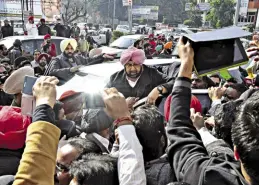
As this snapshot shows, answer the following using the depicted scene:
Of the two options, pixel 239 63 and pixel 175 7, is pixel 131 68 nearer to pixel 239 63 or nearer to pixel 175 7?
pixel 239 63

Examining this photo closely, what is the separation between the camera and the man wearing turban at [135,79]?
408 cm

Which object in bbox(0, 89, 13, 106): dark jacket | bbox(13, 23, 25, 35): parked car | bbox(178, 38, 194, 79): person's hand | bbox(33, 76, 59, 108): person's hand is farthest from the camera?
bbox(13, 23, 25, 35): parked car

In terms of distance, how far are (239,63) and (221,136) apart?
433mm

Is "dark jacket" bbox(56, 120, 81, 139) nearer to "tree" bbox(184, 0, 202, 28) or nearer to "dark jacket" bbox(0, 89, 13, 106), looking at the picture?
"dark jacket" bbox(0, 89, 13, 106)

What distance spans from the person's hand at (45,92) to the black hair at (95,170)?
0.42 metres

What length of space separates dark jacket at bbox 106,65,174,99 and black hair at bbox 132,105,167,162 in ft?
6.08

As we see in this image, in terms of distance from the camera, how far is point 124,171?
1.88 metres

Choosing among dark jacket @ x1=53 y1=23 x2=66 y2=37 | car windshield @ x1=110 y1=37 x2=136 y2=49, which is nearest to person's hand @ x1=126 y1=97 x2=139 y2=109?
car windshield @ x1=110 y1=37 x2=136 y2=49

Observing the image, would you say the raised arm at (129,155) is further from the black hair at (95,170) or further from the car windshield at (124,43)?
the car windshield at (124,43)

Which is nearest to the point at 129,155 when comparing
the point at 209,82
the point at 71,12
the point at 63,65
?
the point at 209,82

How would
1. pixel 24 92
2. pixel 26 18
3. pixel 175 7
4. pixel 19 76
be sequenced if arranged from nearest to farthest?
pixel 24 92 < pixel 19 76 < pixel 26 18 < pixel 175 7

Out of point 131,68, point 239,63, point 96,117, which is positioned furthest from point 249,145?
point 131,68

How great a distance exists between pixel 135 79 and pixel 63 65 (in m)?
2.29

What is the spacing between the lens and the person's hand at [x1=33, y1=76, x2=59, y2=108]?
1.61m
